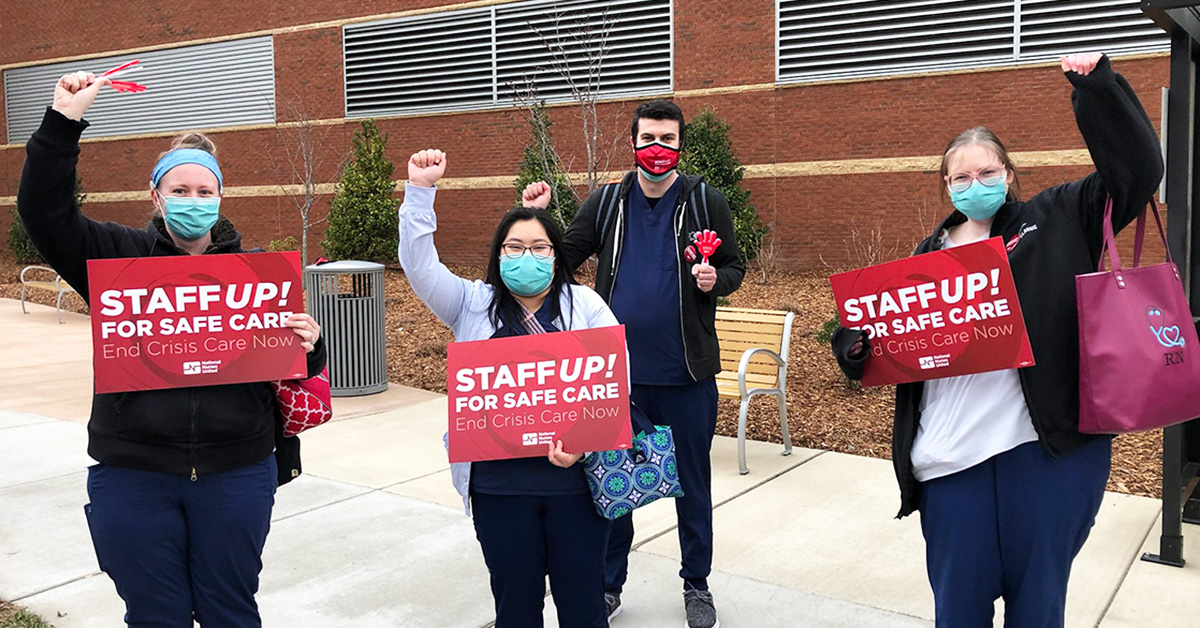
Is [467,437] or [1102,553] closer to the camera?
[467,437]

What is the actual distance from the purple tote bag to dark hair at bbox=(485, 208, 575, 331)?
154 centimetres

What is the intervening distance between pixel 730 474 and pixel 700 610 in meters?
2.48

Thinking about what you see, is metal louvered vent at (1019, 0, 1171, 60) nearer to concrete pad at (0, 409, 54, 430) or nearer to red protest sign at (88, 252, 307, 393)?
red protest sign at (88, 252, 307, 393)

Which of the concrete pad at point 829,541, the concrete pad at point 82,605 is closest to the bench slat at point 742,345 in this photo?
the concrete pad at point 829,541

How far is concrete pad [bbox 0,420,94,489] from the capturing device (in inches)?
259

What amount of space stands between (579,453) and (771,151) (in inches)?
511

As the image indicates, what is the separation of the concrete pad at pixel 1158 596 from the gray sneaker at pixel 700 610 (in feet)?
5.32

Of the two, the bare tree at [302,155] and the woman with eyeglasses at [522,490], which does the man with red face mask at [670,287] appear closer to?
the woman with eyeglasses at [522,490]

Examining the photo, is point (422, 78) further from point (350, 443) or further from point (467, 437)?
point (467, 437)

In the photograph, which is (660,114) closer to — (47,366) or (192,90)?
(47,366)

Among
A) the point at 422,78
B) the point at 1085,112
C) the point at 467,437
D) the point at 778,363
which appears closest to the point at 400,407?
the point at 778,363

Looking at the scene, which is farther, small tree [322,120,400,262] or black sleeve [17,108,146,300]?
small tree [322,120,400,262]

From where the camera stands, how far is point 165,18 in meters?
22.0

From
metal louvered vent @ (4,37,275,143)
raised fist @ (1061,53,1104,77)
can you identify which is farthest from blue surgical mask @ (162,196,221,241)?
metal louvered vent @ (4,37,275,143)
